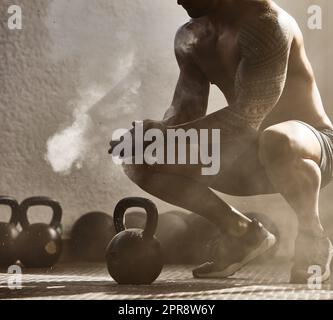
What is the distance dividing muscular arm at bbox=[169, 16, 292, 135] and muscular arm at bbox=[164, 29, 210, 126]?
0.99 ft

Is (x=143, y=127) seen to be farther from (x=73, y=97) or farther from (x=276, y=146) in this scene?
(x=73, y=97)

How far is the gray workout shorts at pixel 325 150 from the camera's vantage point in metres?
2.06

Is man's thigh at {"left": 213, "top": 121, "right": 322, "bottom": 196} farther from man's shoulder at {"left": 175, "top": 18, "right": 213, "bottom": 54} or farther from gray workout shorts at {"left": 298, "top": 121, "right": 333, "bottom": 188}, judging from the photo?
man's shoulder at {"left": 175, "top": 18, "right": 213, "bottom": 54}

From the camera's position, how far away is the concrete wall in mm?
3205

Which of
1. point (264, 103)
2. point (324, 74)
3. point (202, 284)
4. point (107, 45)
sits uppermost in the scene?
point (107, 45)

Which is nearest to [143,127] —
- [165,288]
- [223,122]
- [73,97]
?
[223,122]

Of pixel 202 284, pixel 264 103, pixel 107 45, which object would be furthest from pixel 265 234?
pixel 107 45

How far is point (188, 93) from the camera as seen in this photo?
2344 mm

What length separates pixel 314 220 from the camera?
1.97 meters

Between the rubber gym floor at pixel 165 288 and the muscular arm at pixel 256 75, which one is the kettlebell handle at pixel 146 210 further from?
the muscular arm at pixel 256 75

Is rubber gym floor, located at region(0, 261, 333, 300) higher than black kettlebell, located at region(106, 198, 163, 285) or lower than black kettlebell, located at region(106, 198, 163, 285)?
lower

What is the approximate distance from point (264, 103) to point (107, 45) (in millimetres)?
1439

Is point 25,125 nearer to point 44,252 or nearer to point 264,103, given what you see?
point 44,252

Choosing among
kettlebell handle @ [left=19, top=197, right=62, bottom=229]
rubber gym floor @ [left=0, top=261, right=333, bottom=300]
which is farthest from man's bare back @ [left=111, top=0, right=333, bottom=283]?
kettlebell handle @ [left=19, top=197, right=62, bottom=229]
